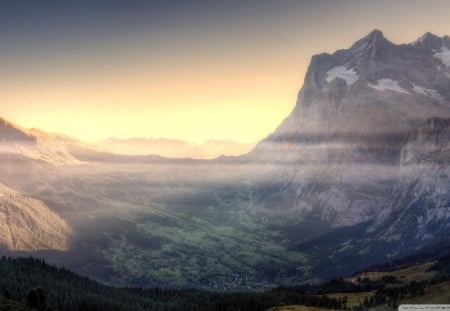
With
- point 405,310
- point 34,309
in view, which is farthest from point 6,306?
point 405,310

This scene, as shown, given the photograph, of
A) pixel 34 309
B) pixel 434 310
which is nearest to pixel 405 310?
pixel 434 310

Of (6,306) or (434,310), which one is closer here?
(434,310)

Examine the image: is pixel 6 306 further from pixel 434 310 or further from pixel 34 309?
pixel 434 310

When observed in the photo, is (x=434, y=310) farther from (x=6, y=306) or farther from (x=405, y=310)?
(x=6, y=306)

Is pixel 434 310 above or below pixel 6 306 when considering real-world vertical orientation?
above

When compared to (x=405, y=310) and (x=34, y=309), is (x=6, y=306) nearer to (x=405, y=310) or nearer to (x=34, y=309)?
(x=34, y=309)

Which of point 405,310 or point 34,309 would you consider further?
point 34,309

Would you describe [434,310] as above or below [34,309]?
above
